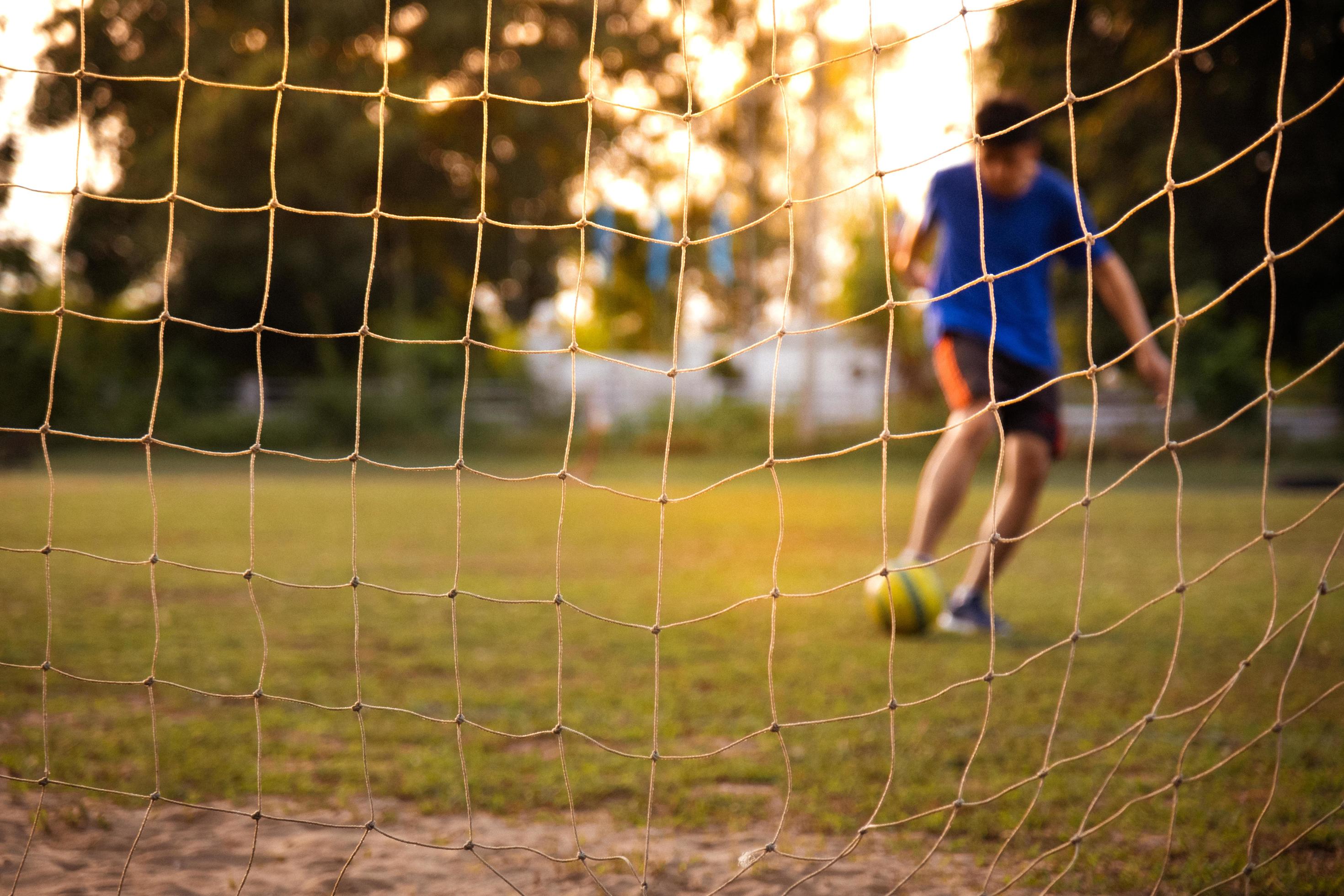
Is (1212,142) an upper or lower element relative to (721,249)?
upper

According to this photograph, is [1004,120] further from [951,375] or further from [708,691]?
[708,691]

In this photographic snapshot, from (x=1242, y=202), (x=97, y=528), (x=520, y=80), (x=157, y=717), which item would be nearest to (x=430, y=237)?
(x=520, y=80)

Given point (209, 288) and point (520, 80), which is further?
point (209, 288)

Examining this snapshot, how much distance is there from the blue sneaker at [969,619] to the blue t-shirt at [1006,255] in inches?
29.7

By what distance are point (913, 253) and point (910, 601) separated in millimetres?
1134

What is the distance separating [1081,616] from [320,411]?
14.9 m

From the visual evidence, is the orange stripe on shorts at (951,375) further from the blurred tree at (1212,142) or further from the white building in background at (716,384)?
the white building in background at (716,384)

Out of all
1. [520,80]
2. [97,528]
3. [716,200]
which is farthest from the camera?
[716,200]

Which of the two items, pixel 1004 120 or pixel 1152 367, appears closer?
pixel 1152 367

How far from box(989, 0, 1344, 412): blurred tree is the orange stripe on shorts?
668 cm

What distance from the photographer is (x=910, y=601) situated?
10.9 feet

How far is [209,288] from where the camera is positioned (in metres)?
20.6

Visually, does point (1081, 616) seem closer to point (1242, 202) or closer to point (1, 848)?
point (1, 848)

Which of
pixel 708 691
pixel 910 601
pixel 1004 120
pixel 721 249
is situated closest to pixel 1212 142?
pixel 1004 120
